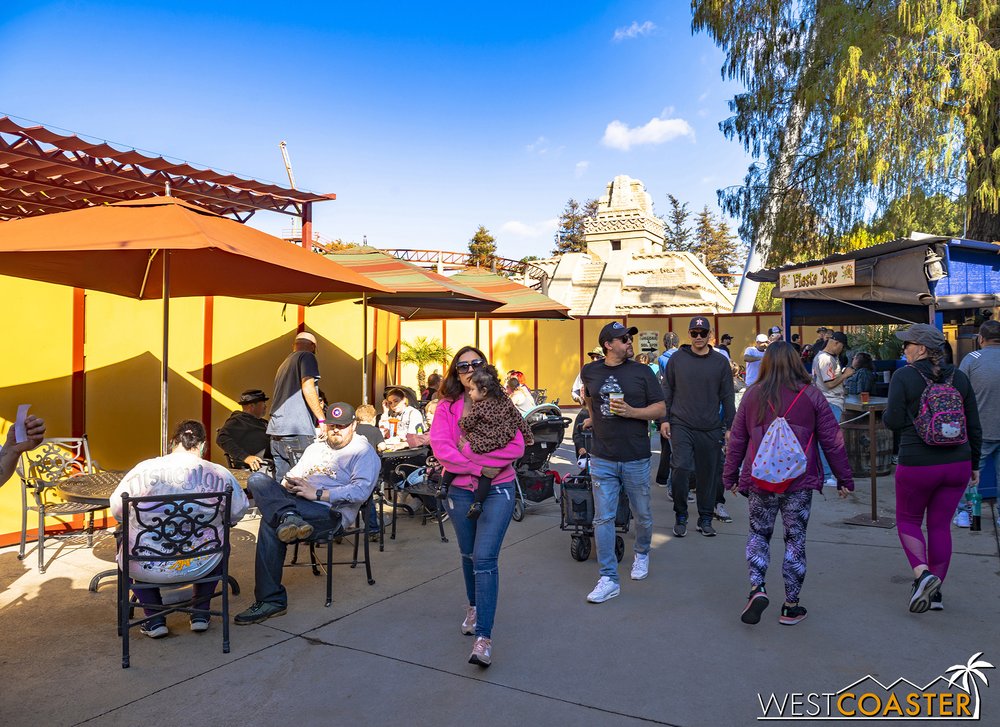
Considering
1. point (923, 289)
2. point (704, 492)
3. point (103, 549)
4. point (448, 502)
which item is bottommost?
point (103, 549)

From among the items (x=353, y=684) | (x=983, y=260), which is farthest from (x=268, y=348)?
(x=983, y=260)

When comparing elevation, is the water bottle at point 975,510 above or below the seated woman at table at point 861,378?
below

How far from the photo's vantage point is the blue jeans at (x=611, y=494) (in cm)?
464

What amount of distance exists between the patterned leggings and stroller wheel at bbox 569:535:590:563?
1.57 metres

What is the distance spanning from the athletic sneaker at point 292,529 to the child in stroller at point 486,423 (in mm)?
1017

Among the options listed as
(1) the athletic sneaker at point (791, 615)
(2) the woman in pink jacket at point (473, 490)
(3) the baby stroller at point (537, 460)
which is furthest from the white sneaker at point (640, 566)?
(3) the baby stroller at point (537, 460)

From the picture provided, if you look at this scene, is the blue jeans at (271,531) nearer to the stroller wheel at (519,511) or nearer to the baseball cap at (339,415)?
the baseball cap at (339,415)

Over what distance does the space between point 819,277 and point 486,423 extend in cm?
737

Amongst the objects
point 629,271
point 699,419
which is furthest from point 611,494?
point 629,271

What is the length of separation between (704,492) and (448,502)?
3.17 meters

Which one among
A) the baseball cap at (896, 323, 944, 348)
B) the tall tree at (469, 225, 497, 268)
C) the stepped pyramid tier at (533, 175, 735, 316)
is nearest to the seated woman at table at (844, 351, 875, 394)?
the baseball cap at (896, 323, 944, 348)

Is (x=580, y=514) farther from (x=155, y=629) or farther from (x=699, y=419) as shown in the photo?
(x=155, y=629)

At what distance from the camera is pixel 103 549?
5953mm

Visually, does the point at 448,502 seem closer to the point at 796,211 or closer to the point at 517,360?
the point at 796,211
